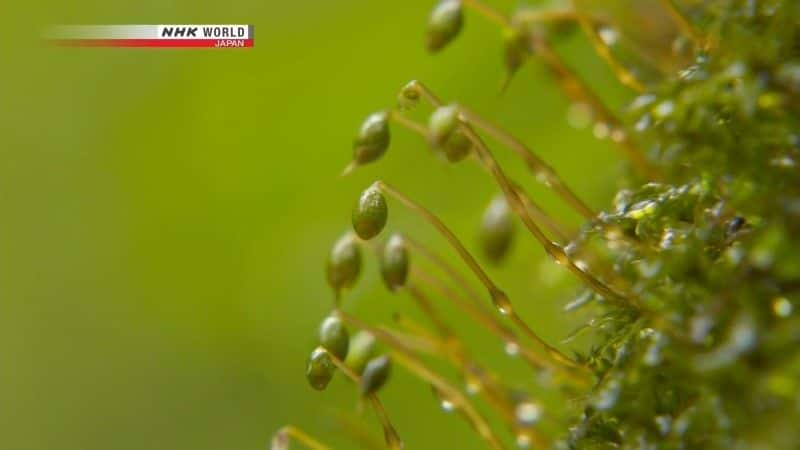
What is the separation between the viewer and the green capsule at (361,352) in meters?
0.54

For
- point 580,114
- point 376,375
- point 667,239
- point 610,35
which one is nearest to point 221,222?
point 580,114

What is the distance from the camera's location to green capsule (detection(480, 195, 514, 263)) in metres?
0.45

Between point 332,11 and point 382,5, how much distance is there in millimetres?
59

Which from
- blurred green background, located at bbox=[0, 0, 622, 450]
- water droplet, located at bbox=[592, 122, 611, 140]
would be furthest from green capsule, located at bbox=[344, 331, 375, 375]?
blurred green background, located at bbox=[0, 0, 622, 450]

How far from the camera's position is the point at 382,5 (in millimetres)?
1258

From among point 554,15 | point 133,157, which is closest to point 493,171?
point 554,15

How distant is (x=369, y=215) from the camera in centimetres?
47

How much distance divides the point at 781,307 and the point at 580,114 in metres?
0.53

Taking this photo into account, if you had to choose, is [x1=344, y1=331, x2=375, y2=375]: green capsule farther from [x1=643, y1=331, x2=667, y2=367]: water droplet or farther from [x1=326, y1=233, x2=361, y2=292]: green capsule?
[x1=643, y1=331, x2=667, y2=367]: water droplet

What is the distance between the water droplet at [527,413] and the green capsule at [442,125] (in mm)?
147

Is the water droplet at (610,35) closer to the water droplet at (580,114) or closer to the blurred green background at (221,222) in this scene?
the water droplet at (580,114)

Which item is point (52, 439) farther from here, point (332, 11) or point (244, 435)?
point (332, 11)

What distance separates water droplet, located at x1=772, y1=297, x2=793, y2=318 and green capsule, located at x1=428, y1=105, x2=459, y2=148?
6.3 inches

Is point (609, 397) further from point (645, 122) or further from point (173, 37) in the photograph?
point (173, 37)
